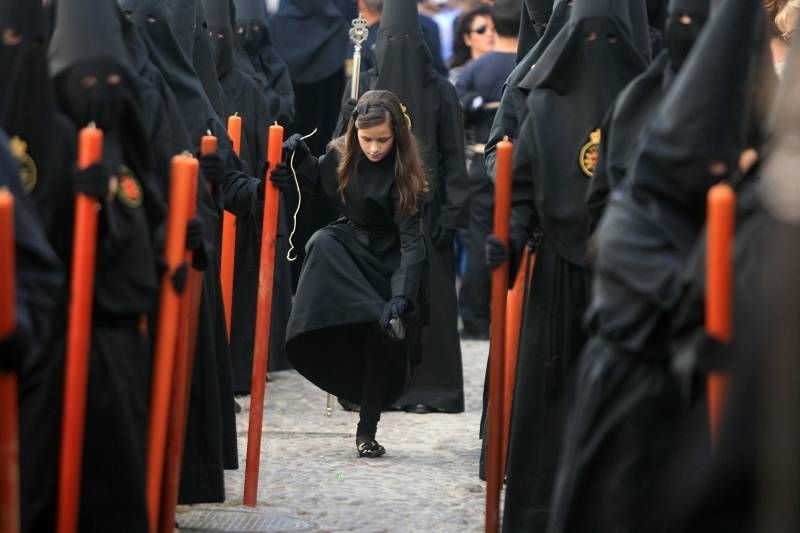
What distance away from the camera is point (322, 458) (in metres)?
9.75

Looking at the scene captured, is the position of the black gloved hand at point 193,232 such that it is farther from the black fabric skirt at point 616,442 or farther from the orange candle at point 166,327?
the black fabric skirt at point 616,442

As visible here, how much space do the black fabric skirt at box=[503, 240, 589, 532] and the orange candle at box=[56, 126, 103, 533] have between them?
2.19 metres

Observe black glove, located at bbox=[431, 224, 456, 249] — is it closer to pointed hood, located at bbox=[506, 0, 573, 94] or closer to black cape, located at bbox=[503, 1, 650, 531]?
pointed hood, located at bbox=[506, 0, 573, 94]

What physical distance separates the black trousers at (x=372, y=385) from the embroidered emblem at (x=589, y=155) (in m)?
2.16

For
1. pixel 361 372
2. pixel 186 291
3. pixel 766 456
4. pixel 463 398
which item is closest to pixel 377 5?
pixel 463 398

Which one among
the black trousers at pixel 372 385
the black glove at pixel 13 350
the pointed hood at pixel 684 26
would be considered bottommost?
the black trousers at pixel 372 385

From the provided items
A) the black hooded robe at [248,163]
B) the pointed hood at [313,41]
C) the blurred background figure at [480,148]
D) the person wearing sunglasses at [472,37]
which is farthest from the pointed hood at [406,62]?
the pointed hood at [313,41]

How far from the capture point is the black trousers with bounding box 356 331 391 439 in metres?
9.70

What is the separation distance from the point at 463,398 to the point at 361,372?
164 cm

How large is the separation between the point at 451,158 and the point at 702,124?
17.1 feet

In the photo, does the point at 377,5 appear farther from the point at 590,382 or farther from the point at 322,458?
the point at 590,382

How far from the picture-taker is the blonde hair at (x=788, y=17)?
8.70 m

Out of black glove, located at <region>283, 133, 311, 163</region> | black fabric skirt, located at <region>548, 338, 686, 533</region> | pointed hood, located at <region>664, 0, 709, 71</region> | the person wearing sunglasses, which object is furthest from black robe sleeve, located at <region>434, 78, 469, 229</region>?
black fabric skirt, located at <region>548, 338, 686, 533</region>

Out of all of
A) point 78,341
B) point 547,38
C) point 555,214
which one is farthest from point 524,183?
point 78,341
